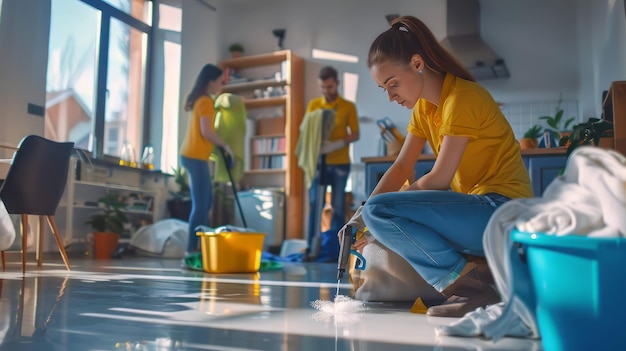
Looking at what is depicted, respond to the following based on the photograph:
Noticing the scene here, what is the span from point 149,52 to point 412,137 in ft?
18.0

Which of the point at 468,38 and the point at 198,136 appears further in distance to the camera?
the point at 468,38

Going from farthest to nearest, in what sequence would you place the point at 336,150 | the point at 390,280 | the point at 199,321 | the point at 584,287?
the point at 336,150, the point at 390,280, the point at 199,321, the point at 584,287

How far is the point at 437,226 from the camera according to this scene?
159 centimetres

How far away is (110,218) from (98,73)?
1571mm

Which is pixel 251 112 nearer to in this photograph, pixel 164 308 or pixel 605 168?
pixel 164 308

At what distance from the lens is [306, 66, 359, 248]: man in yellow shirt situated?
492 cm

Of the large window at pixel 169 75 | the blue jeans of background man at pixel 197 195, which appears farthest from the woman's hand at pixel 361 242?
the large window at pixel 169 75

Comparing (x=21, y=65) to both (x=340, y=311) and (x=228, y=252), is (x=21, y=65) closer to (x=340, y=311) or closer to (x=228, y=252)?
(x=228, y=252)

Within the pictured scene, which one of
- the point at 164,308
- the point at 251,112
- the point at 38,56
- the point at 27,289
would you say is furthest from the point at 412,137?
the point at 251,112

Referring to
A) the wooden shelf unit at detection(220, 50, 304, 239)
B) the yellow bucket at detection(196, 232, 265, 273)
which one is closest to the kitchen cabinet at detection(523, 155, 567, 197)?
the yellow bucket at detection(196, 232, 265, 273)

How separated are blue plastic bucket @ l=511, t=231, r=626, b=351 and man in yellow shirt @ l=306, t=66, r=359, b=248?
3972mm

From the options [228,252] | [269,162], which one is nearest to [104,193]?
[269,162]

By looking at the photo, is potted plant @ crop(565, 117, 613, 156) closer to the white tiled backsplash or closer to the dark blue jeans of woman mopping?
the dark blue jeans of woman mopping

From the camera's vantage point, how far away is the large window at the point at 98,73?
5.55 metres
